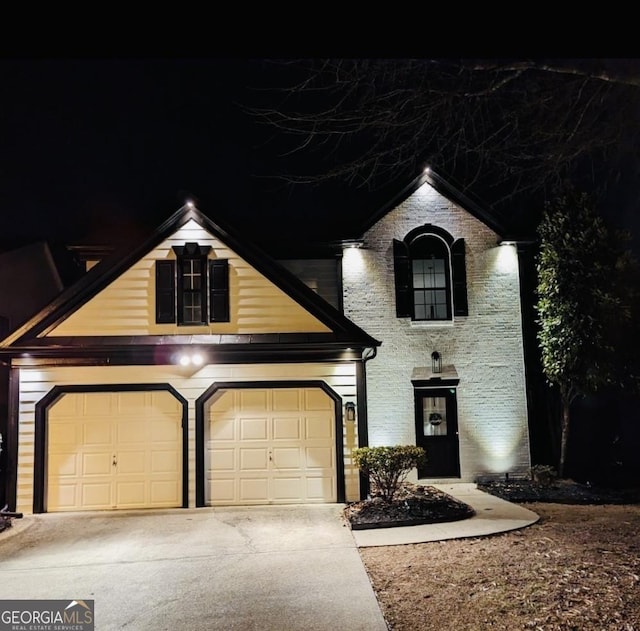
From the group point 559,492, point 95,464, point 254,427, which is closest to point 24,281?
point 95,464

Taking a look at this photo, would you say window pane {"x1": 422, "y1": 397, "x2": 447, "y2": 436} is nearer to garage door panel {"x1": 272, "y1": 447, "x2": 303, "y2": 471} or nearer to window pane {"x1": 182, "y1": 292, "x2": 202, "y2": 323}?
garage door panel {"x1": 272, "y1": 447, "x2": 303, "y2": 471}

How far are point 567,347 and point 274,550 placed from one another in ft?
25.8

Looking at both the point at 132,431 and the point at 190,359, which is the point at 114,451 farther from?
the point at 190,359

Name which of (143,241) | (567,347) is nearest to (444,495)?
(567,347)

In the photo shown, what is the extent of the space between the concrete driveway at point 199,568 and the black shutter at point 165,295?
3807 millimetres

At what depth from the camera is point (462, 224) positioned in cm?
1298

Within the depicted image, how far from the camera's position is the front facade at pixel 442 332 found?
40.4 ft

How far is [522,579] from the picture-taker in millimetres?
5840

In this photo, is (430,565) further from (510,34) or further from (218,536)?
(510,34)

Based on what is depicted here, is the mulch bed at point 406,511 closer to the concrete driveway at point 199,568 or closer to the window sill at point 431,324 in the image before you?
the concrete driveway at point 199,568

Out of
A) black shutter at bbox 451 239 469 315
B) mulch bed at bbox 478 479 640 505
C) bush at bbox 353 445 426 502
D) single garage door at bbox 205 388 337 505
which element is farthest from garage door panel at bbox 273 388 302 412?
black shutter at bbox 451 239 469 315

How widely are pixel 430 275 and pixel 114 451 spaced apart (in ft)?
26.8

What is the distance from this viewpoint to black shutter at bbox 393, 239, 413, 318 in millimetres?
12664

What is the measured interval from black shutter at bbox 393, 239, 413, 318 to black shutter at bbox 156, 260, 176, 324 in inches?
206
